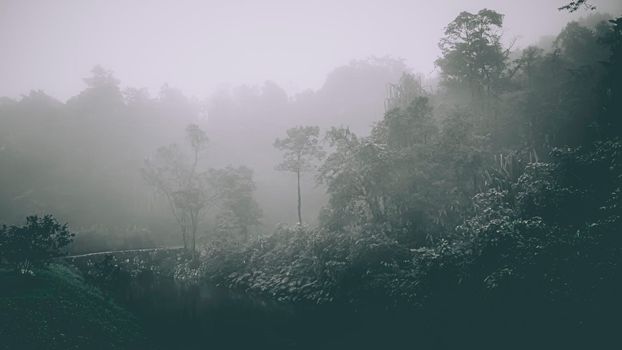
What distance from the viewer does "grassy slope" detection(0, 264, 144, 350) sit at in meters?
9.91

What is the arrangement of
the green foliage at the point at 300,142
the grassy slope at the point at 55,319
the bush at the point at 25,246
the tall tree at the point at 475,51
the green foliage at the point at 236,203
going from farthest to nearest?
the green foliage at the point at 236,203, the green foliage at the point at 300,142, the tall tree at the point at 475,51, the bush at the point at 25,246, the grassy slope at the point at 55,319

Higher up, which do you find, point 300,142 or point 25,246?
point 300,142

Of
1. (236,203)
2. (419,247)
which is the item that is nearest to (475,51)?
(419,247)

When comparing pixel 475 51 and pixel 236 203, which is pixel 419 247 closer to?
pixel 475 51

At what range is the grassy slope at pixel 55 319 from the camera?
9906 millimetres

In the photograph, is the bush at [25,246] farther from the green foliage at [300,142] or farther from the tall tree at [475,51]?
the tall tree at [475,51]

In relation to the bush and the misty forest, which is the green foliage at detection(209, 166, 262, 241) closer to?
the misty forest

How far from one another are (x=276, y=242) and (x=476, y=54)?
2210cm

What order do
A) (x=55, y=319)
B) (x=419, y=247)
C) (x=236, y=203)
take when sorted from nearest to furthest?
(x=55, y=319) → (x=419, y=247) → (x=236, y=203)

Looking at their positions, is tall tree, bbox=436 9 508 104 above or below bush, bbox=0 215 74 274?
above

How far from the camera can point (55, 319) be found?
11.4 metres

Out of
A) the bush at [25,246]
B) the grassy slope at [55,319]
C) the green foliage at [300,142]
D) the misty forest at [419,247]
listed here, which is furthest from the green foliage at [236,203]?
the grassy slope at [55,319]

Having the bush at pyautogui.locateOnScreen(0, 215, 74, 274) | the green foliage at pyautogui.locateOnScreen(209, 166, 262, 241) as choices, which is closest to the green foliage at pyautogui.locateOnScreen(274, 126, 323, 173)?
the green foliage at pyautogui.locateOnScreen(209, 166, 262, 241)

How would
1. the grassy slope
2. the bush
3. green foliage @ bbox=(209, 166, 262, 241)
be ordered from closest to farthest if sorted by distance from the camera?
1. the grassy slope
2. the bush
3. green foliage @ bbox=(209, 166, 262, 241)
